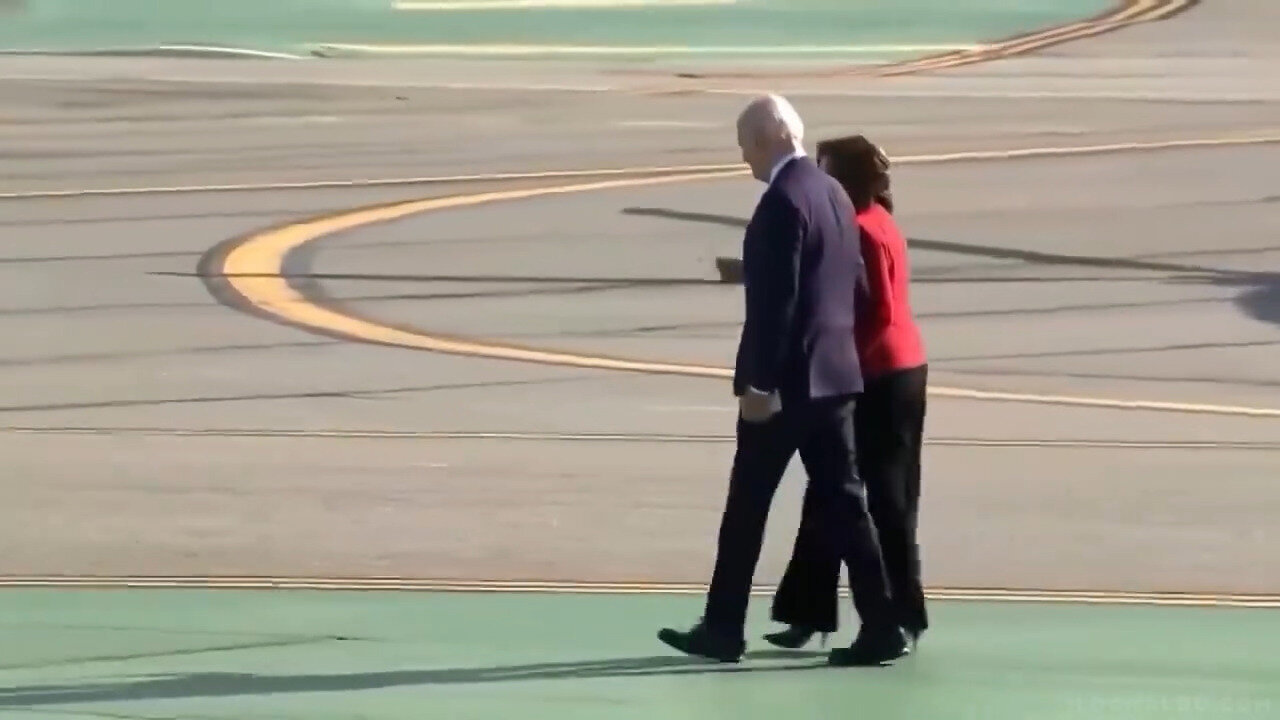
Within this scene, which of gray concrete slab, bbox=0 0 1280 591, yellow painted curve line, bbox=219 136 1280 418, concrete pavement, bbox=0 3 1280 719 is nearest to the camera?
concrete pavement, bbox=0 3 1280 719

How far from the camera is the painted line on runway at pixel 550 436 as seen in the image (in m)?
10.6

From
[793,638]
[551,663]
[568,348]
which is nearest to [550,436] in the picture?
[568,348]

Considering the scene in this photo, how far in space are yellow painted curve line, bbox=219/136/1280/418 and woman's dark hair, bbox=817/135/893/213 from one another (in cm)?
472

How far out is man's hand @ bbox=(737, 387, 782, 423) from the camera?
22.2ft

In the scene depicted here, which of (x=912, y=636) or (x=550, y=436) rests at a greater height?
(x=550, y=436)

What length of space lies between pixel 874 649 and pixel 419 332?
23.9 ft

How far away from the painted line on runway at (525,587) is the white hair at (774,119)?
6.26 feet

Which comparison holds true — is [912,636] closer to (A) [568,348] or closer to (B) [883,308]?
(B) [883,308]

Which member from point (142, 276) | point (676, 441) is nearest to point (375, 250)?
point (142, 276)

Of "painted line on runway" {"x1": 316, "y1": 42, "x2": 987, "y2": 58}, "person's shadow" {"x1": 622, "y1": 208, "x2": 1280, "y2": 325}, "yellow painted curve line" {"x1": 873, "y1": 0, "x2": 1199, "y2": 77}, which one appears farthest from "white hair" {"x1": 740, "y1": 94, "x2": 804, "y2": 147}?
"painted line on runway" {"x1": 316, "y1": 42, "x2": 987, "y2": 58}

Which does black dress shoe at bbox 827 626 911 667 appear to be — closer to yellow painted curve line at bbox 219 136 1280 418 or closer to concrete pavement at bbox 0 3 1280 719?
concrete pavement at bbox 0 3 1280 719

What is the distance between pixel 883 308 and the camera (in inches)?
279

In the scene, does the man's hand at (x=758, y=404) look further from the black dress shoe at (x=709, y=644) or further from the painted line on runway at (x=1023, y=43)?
the painted line on runway at (x=1023, y=43)

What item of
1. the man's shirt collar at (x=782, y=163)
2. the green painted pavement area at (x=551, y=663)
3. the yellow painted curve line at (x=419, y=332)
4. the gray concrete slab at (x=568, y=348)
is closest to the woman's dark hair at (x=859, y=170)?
the man's shirt collar at (x=782, y=163)
